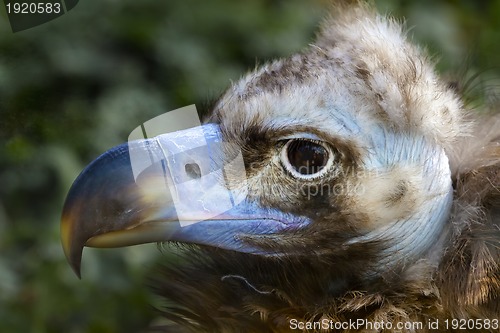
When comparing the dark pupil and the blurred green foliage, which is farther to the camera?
the blurred green foliage

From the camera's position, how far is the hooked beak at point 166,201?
72.7 inches

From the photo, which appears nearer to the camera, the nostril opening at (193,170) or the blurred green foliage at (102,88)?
the nostril opening at (193,170)

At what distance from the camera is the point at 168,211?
6.09 feet

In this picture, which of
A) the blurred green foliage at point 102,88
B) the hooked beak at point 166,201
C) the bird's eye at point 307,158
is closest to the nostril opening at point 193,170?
the hooked beak at point 166,201

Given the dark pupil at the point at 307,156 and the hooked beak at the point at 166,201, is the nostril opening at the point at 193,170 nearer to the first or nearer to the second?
the hooked beak at the point at 166,201

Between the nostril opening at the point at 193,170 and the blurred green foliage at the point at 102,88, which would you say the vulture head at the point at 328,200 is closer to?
the nostril opening at the point at 193,170

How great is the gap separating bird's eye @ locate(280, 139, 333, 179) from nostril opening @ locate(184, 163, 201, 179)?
18cm

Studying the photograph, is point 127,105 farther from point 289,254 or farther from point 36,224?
point 289,254

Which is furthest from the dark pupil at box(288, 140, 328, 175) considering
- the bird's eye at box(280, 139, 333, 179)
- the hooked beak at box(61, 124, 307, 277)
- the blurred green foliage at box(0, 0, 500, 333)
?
the blurred green foliage at box(0, 0, 500, 333)

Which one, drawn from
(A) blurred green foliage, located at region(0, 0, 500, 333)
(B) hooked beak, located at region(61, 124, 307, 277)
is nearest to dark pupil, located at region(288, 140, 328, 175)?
(B) hooked beak, located at region(61, 124, 307, 277)

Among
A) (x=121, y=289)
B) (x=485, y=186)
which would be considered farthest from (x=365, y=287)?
(x=121, y=289)

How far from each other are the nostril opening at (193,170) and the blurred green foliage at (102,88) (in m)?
0.68

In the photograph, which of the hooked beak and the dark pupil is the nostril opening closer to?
the hooked beak

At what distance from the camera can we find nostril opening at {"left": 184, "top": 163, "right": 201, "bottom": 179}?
1937 millimetres
